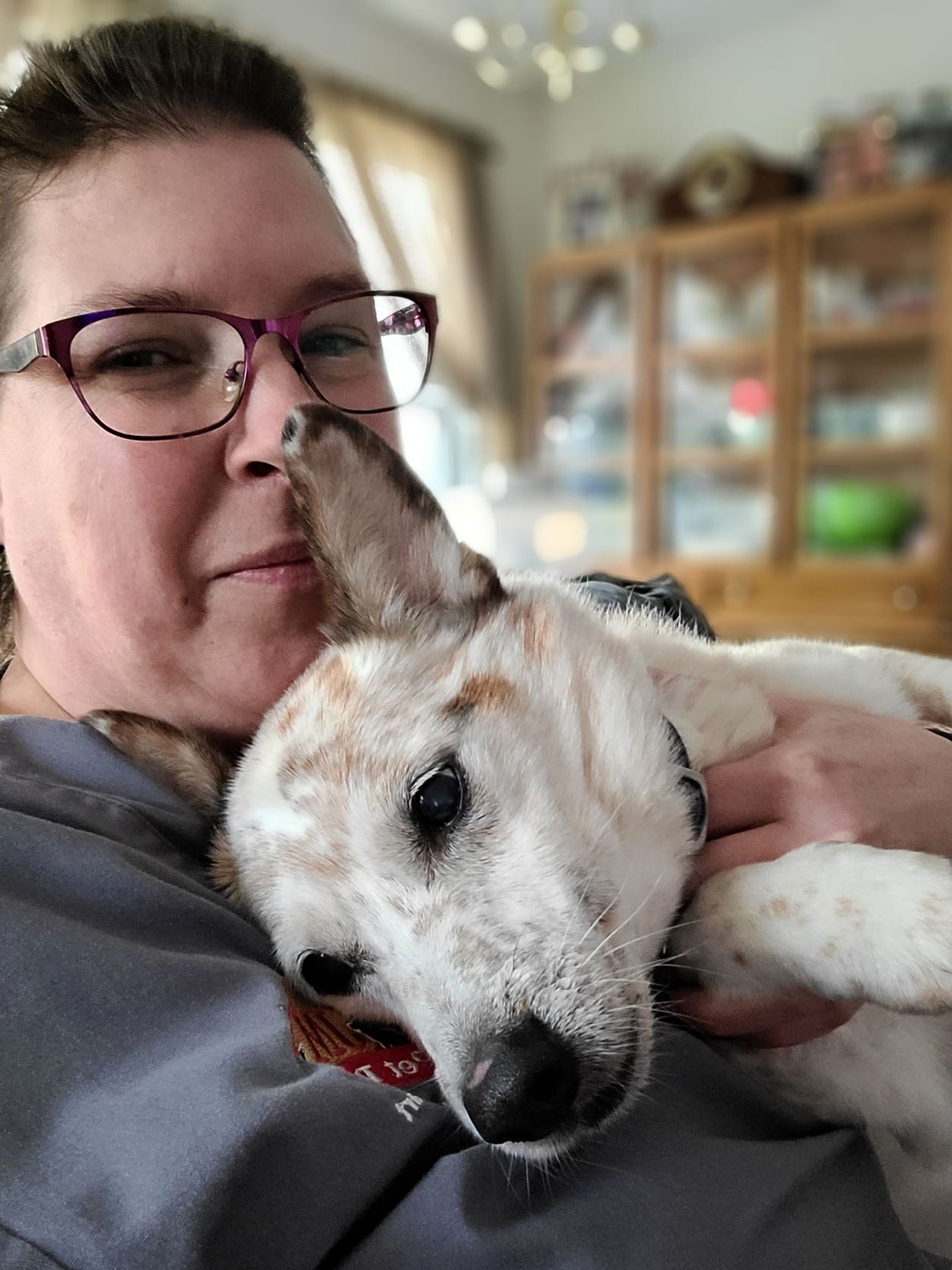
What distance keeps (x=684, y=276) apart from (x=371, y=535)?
5703 mm

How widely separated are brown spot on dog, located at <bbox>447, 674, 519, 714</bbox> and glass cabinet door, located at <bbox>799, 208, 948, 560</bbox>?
485 cm

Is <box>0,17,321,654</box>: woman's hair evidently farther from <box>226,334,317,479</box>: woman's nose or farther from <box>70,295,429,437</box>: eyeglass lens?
<box>226,334,317,479</box>: woman's nose

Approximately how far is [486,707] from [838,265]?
18.0 feet

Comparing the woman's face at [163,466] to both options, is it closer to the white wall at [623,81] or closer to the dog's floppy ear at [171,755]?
the dog's floppy ear at [171,755]

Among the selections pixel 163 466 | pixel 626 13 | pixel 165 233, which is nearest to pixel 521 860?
pixel 163 466

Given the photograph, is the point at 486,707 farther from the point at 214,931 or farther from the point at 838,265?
the point at 838,265

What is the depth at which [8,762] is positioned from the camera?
1.11 metres

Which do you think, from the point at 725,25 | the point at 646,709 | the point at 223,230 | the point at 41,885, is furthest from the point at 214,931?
the point at 725,25

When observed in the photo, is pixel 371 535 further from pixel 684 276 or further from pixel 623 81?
pixel 623 81

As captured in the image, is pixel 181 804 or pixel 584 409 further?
pixel 584 409

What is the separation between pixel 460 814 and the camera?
1.22 meters

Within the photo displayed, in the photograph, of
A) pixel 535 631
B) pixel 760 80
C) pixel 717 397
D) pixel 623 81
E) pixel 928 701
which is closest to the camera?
pixel 535 631

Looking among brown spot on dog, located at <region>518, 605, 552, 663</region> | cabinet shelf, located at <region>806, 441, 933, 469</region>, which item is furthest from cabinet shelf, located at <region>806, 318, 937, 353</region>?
brown spot on dog, located at <region>518, 605, 552, 663</region>

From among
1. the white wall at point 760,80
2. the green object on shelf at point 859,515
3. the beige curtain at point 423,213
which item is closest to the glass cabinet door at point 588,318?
the beige curtain at point 423,213
